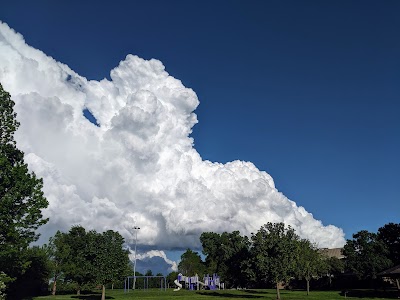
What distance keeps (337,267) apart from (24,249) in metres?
84.8

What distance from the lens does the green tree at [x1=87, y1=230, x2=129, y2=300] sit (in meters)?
56.7

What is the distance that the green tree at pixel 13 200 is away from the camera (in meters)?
38.4

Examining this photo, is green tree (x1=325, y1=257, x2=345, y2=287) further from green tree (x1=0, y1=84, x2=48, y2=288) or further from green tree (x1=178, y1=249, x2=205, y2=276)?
green tree (x1=0, y1=84, x2=48, y2=288)

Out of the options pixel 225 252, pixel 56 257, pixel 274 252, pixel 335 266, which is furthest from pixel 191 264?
pixel 274 252

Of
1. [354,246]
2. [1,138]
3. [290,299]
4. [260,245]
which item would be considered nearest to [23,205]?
[1,138]

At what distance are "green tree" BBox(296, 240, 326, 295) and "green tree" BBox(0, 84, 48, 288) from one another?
5423 centimetres

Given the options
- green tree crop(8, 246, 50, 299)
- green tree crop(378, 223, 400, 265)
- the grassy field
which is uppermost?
green tree crop(378, 223, 400, 265)

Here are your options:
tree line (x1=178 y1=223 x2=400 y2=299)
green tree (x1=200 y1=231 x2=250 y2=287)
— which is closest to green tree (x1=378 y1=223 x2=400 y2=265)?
tree line (x1=178 y1=223 x2=400 y2=299)

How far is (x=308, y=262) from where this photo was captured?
258 feet

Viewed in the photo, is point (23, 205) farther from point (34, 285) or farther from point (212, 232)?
point (212, 232)

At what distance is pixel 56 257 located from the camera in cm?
8244

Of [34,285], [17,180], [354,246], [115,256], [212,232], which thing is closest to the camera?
[17,180]

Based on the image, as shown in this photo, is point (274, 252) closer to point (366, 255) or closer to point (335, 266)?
point (366, 255)

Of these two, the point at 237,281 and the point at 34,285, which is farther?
the point at 237,281
